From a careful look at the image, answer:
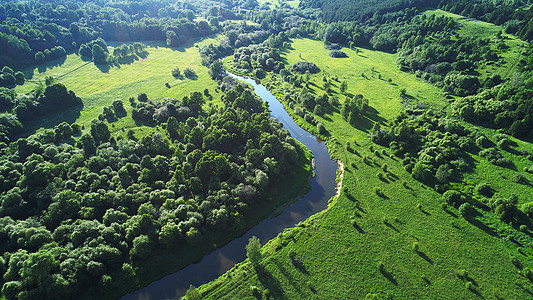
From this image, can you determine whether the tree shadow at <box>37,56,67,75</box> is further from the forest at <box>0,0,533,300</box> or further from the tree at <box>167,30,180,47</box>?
the tree at <box>167,30,180,47</box>

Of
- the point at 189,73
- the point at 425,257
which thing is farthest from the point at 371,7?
the point at 425,257

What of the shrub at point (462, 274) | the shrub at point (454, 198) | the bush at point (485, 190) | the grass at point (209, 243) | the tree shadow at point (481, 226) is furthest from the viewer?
the bush at point (485, 190)

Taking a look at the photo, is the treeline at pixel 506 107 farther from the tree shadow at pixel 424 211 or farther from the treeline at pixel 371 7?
the treeline at pixel 371 7

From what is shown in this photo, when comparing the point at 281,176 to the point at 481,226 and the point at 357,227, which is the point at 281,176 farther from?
the point at 481,226

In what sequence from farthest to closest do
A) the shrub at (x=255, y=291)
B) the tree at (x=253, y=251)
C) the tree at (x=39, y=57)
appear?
the tree at (x=39, y=57) → the tree at (x=253, y=251) → the shrub at (x=255, y=291)

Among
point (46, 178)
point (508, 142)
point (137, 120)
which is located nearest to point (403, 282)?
point (508, 142)

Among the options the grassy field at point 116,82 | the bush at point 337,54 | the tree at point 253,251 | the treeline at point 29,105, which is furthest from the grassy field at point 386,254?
the bush at point 337,54
